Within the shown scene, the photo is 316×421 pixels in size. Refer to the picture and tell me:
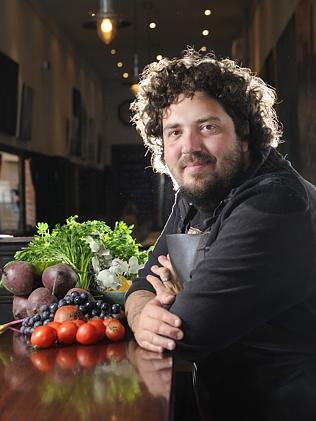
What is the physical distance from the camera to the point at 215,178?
2139 millimetres

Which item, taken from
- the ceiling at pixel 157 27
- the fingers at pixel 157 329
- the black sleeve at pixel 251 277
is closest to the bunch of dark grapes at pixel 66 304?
the fingers at pixel 157 329

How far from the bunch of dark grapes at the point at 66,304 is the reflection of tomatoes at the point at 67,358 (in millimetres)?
196

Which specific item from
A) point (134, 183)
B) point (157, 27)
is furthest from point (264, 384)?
point (157, 27)

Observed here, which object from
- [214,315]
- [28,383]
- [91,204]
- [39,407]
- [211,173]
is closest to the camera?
[39,407]

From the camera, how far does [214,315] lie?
5.98ft

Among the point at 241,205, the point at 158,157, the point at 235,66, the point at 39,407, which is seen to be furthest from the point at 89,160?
the point at 39,407

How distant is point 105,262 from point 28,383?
976 millimetres

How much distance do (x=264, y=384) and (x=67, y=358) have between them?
0.53m

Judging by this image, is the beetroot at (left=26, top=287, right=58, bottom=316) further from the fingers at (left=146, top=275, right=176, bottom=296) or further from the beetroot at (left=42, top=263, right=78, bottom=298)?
the fingers at (left=146, top=275, right=176, bottom=296)

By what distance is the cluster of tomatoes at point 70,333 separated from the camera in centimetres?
202

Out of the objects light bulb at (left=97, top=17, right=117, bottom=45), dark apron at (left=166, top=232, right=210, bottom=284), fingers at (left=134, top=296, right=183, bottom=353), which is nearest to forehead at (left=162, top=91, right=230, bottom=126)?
dark apron at (left=166, top=232, right=210, bottom=284)

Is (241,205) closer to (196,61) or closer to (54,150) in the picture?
(196,61)

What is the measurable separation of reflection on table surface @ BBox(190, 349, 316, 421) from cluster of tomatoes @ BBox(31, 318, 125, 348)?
326mm

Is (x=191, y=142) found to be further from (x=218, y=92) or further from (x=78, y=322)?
(x=78, y=322)
